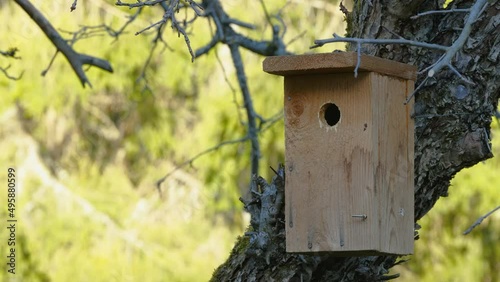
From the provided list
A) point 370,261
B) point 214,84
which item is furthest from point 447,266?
point 370,261

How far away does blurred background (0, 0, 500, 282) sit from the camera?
7988 millimetres

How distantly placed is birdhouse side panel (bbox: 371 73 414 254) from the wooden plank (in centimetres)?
4

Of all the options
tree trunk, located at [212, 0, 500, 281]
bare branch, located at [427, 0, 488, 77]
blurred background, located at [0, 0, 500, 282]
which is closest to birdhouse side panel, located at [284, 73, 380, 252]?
tree trunk, located at [212, 0, 500, 281]

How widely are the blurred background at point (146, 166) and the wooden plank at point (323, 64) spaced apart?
4.37m

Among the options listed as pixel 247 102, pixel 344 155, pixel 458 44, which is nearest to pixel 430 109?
pixel 344 155

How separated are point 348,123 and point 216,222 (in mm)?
7986

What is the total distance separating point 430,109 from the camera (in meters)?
2.72

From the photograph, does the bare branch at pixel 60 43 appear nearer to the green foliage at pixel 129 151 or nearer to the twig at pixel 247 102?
the twig at pixel 247 102

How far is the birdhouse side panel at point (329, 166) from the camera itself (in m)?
2.46

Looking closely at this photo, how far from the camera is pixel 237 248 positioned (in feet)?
9.61

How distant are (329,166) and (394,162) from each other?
19cm

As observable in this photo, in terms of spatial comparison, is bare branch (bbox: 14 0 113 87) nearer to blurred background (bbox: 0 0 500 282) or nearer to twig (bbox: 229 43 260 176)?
twig (bbox: 229 43 260 176)

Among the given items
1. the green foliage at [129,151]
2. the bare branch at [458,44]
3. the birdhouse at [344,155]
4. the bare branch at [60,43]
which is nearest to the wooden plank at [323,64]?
the birdhouse at [344,155]

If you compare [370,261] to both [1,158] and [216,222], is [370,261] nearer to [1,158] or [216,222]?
[1,158]
